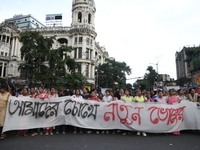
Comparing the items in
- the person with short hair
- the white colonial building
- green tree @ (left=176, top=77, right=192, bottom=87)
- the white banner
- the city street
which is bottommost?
the city street

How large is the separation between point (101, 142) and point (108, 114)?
1336mm

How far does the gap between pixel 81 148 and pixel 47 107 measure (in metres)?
2.39

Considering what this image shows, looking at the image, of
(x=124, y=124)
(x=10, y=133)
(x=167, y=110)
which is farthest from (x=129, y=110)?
(x=10, y=133)

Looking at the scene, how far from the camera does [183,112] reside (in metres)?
5.85

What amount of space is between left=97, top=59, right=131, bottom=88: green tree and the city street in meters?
29.6

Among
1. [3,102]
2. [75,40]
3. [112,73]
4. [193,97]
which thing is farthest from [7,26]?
[193,97]

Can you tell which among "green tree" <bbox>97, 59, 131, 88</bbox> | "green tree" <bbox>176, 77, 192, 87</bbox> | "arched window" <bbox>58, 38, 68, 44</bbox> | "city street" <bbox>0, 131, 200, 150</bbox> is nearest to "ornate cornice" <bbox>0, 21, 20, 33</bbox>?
"arched window" <bbox>58, 38, 68, 44</bbox>

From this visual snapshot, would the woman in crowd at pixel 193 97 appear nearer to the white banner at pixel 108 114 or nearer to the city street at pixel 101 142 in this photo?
the white banner at pixel 108 114

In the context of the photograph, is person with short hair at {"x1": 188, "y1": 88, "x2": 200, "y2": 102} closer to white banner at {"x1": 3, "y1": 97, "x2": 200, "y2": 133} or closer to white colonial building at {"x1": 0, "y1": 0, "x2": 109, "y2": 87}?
white banner at {"x1": 3, "y1": 97, "x2": 200, "y2": 133}

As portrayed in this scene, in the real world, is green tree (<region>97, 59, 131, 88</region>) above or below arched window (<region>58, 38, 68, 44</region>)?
below

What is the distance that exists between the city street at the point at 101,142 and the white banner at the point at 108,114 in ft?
1.31

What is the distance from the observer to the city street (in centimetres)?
418

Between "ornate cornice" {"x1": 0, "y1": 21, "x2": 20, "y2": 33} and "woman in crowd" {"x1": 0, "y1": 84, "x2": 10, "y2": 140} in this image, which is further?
"ornate cornice" {"x1": 0, "y1": 21, "x2": 20, "y2": 33}

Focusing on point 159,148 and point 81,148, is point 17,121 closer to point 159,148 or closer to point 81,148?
point 81,148
